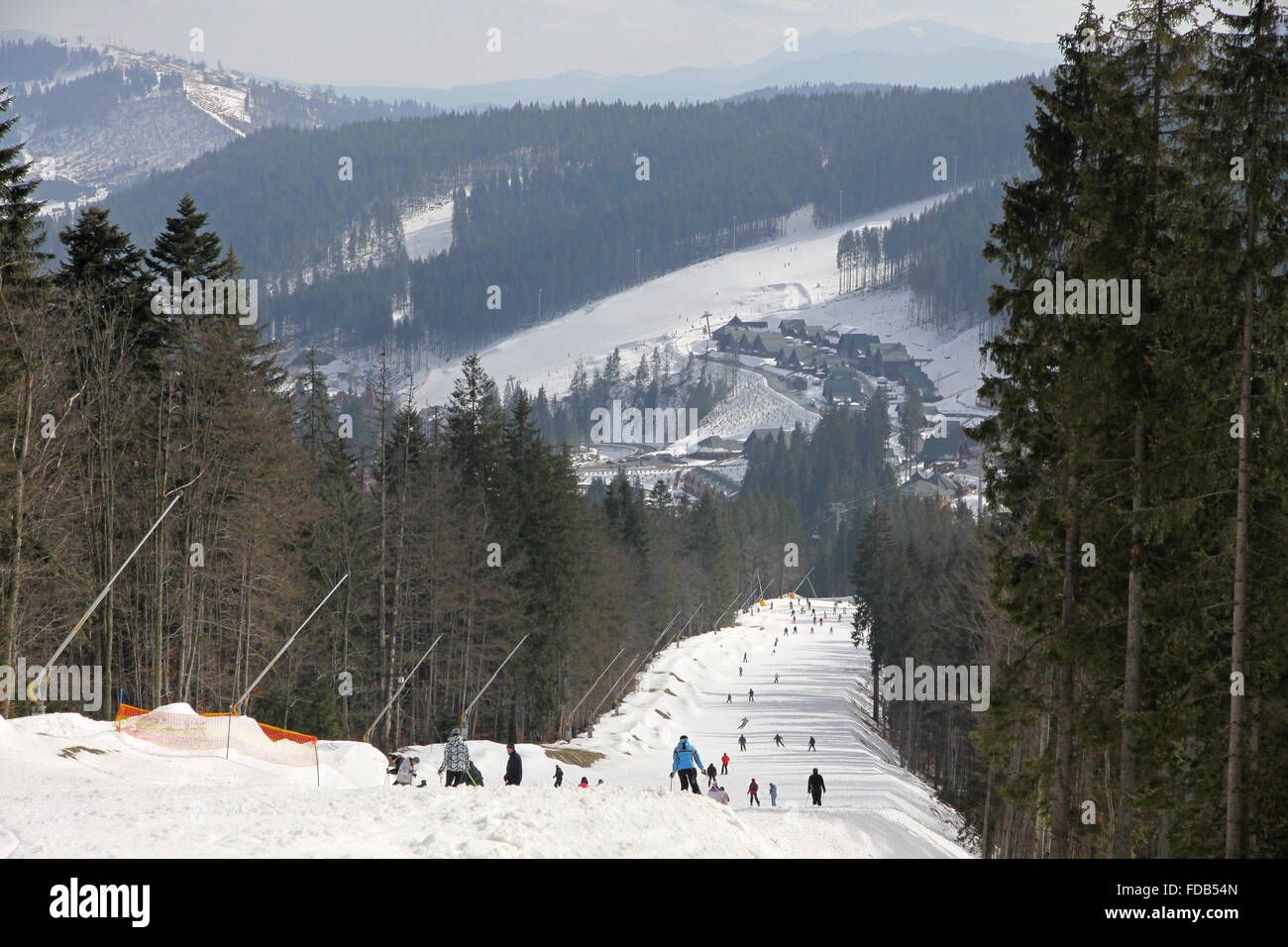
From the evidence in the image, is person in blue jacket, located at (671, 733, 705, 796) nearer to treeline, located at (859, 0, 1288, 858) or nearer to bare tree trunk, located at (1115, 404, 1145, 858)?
treeline, located at (859, 0, 1288, 858)

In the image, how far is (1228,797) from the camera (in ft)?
53.2

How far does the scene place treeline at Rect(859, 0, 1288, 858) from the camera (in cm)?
1606

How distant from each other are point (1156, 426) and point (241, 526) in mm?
27431

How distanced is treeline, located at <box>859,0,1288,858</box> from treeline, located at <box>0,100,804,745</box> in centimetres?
2160

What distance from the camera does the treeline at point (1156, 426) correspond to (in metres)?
16.1

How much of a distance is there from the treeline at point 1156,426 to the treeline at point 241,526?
21.6 meters

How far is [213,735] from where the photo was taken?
89.9 feet

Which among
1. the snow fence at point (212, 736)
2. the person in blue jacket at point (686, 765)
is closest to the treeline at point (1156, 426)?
the person in blue jacket at point (686, 765)

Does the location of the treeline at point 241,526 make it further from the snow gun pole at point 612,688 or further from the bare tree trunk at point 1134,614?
the bare tree trunk at point 1134,614

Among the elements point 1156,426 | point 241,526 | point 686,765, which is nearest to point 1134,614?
point 1156,426

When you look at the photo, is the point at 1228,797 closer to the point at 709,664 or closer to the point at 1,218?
the point at 1,218

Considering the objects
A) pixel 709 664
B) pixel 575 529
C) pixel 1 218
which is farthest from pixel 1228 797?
pixel 709 664

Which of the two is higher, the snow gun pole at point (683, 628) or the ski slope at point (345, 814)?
the ski slope at point (345, 814)

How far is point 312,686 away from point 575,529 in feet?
62.9
